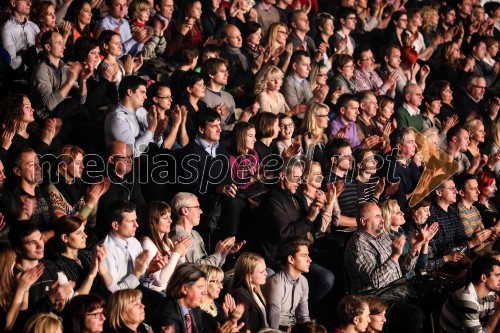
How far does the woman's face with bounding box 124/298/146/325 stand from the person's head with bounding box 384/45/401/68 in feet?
20.2

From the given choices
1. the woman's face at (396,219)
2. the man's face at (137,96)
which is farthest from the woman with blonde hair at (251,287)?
the man's face at (137,96)

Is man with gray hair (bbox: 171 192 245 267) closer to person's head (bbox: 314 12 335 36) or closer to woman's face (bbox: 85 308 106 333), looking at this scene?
woman's face (bbox: 85 308 106 333)

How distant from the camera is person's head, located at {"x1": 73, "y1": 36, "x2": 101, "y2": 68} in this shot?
9.24m

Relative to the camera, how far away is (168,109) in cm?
937

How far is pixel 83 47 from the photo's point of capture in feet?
30.3

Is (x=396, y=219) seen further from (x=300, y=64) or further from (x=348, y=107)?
(x=300, y=64)

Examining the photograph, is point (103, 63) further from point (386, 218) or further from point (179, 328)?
point (179, 328)

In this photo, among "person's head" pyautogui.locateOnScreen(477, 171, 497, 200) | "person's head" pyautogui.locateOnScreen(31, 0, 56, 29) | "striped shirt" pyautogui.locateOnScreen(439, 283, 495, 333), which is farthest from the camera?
"person's head" pyautogui.locateOnScreen(477, 171, 497, 200)

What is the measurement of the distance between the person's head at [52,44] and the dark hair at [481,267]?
3694 millimetres

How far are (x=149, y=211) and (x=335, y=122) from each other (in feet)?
10.1

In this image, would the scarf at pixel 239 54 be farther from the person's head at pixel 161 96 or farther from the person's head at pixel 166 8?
the person's head at pixel 161 96

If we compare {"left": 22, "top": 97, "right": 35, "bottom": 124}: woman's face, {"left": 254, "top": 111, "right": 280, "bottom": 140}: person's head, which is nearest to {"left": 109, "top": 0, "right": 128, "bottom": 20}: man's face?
{"left": 254, "top": 111, "right": 280, "bottom": 140}: person's head

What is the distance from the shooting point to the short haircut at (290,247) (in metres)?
8.01

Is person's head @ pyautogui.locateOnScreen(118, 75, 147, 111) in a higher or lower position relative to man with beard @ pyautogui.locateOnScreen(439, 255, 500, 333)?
higher
